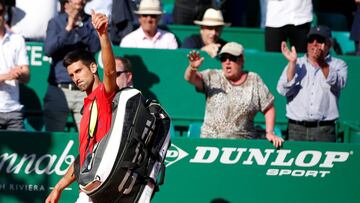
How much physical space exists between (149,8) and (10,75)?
1867mm

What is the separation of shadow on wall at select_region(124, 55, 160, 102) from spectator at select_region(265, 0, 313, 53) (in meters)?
1.46

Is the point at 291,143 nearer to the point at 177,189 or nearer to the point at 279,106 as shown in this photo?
the point at 177,189

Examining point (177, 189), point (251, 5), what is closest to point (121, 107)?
point (177, 189)

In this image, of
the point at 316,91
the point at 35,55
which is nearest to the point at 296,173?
the point at 316,91

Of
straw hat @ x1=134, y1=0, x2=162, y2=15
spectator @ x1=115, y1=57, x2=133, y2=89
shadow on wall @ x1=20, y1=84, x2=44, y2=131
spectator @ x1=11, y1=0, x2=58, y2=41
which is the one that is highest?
straw hat @ x1=134, y1=0, x2=162, y2=15

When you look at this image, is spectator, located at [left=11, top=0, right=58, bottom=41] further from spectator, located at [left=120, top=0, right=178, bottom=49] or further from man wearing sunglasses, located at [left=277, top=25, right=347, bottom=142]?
man wearing sunglasses, located at [left=277, top=25, right=347, bottom=142]

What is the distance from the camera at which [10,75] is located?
31.9 ft

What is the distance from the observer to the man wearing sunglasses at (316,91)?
999cm

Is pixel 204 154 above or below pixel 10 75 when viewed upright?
below

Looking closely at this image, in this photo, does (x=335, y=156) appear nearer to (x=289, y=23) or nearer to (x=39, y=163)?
(x=39, y=163)

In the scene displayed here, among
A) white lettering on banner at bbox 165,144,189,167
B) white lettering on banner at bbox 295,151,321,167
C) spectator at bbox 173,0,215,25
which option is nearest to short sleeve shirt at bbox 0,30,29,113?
white lettering on banner at bbox 165,144,189,167

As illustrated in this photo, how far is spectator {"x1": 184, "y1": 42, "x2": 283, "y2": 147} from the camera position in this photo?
929 cm

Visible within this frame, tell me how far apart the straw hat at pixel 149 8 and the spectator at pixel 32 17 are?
976 millimetres

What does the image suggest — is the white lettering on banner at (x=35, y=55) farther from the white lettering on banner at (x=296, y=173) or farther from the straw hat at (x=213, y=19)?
the white lettering on banner at (x=296, y=173)
